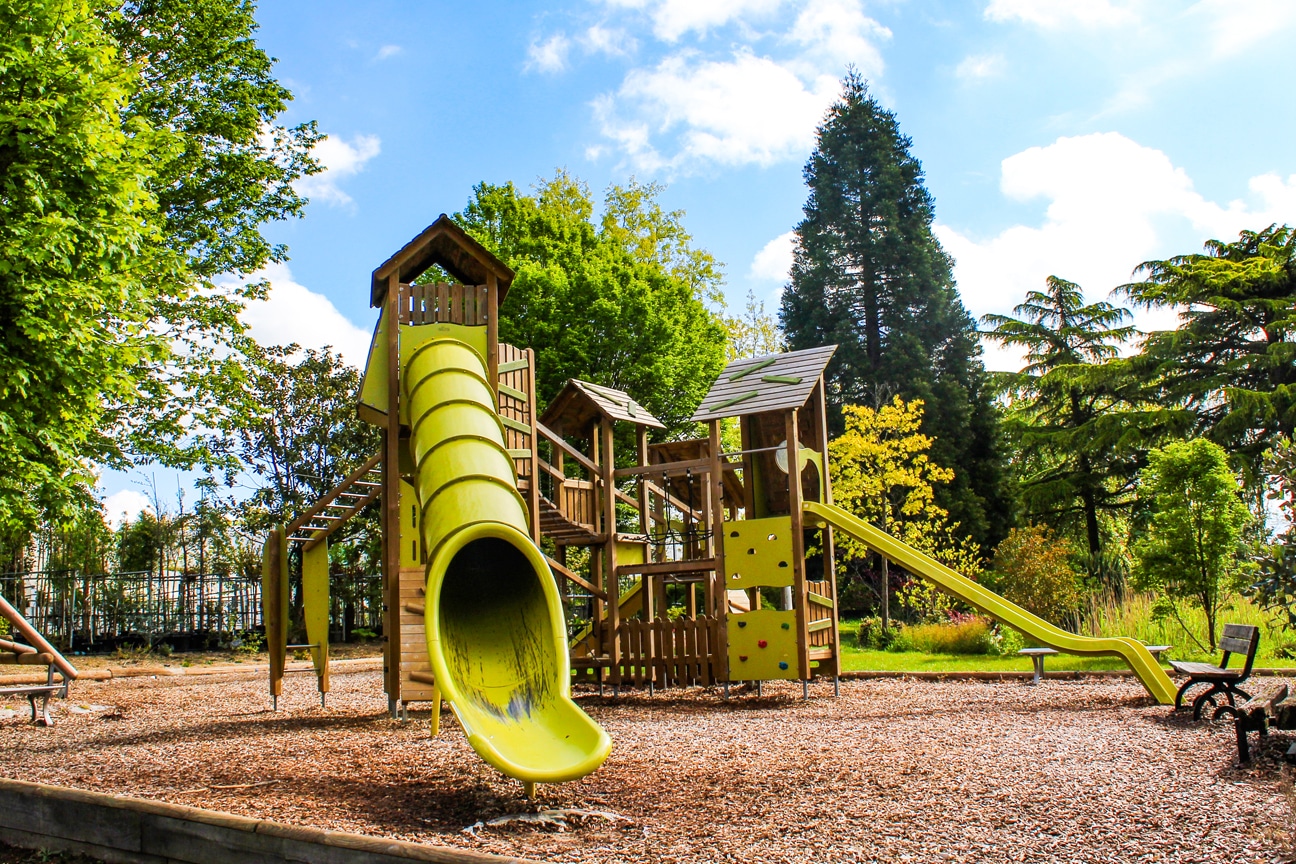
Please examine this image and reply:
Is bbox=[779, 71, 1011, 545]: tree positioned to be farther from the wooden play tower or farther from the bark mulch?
the bark mulch

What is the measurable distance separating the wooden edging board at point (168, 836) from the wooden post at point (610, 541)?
740cm

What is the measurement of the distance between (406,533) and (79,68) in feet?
25.4

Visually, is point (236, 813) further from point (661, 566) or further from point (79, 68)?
point (79, 68)

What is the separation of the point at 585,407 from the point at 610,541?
2.10 meters

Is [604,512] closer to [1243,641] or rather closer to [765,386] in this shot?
[765,386]

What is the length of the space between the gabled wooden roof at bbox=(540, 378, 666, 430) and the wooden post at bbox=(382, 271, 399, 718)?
408 centimetres

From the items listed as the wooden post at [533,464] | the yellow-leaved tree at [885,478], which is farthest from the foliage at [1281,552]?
the yellow-leaved tree at [885,478]

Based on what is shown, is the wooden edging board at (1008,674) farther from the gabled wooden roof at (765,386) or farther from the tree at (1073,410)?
the tree at (1073,410)

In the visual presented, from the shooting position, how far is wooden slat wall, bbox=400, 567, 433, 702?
9.11 m

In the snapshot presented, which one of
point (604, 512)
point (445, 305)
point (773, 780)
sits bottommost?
point (773, 780)

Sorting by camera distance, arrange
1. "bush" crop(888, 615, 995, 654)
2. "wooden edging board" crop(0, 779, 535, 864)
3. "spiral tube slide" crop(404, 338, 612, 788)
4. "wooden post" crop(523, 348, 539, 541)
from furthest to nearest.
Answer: "bush" crop(888, 615, 995, 654) → "wooden post" crop(523, 348, 539, 541) → "spiral tube slide" crop(404, 338, 612, 788) → "wooden edging board" crop(0, 779, 535, 864)

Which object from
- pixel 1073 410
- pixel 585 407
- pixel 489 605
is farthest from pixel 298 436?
pixel 1073 410

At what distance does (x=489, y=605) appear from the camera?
285 inches

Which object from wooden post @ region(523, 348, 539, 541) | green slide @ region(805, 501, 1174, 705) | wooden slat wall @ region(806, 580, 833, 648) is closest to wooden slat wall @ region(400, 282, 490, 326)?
wooden post @ region(523, 348, 539, 541)
